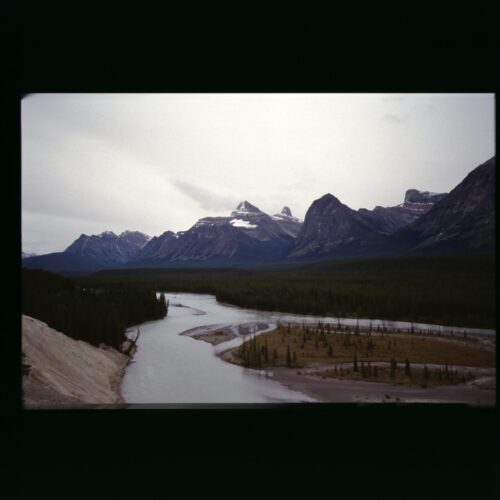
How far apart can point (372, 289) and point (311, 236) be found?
14.5 ft

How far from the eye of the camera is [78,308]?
933cm

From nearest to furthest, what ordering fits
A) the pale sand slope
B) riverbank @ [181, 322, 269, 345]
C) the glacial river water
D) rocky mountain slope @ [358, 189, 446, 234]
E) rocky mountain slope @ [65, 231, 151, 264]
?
1. the pale sand slope
2. the glacial river water
3. rocky mountain slope @ [65, 231, 151, 264]
4. rocky mountain slope @ [358, 189, 446, 234]
5. riverbank @ [181, 322, 269, 345]

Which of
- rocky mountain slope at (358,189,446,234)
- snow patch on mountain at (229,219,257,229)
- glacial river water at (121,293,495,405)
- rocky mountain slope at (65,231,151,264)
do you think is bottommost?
glacial river water at (121,293,495,405)

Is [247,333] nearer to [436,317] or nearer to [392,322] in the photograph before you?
[392,322]

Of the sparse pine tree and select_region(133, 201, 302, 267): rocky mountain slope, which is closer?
the sparse pine tree

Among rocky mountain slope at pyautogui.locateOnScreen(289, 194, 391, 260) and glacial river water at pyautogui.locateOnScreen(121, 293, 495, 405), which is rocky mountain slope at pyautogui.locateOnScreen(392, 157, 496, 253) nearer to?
rocky mountain slope at pyautogui.locateOnScreen(289, 194, 391, 260)

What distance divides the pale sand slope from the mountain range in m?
1.66

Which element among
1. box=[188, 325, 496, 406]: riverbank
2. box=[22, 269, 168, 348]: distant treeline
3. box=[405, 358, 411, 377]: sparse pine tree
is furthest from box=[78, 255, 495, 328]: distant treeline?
box=[405, 358, 411, 377]: sparse pine tree

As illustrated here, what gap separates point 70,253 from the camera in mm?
9398

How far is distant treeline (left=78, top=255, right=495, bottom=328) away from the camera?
8.39 m

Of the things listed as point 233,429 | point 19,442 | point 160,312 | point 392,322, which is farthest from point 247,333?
point 19,442

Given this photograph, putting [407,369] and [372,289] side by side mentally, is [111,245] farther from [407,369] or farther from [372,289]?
[372,289]
